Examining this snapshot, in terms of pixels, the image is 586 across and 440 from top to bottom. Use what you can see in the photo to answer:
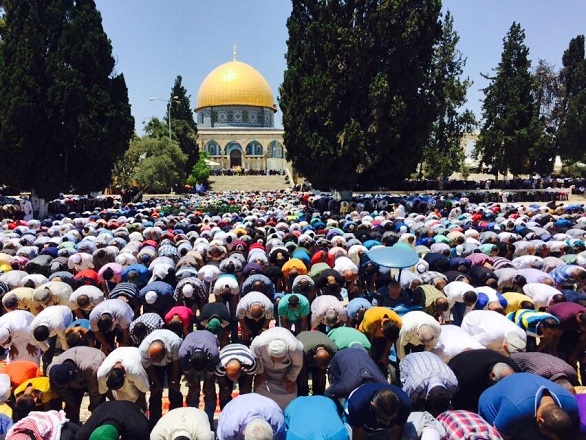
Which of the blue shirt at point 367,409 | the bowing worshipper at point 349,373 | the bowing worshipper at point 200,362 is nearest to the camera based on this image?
the blue shirt at point 367,409

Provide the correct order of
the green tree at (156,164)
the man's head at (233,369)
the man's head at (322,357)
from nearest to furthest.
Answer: the man's head at (233,369), the man's head at (322,357), the green tree at (156,164)

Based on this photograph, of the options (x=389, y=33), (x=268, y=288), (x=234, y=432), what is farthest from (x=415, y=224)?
(x=389, y=33)

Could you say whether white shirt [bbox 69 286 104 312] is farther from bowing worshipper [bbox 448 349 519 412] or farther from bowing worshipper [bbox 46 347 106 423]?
bowing worshipper [bbox 448 349 519 412]

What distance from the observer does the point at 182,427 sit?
11.7 feet

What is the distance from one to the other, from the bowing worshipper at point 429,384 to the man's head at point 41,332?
13.7 ft

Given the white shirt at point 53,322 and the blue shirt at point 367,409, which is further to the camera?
the white shirt at point 53,322

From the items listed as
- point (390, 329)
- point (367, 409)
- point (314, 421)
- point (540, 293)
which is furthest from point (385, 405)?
point (540, 293)

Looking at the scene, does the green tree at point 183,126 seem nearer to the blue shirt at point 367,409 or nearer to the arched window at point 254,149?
the arched window at point 254,149

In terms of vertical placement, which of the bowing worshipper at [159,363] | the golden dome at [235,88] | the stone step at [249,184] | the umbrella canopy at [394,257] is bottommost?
the bowing worshipper at [159,363]

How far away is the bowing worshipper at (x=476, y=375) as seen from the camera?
427cm

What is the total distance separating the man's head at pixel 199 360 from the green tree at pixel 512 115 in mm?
36634

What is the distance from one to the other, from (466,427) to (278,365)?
1946 millimetres

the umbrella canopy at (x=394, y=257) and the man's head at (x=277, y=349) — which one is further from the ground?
the umbrella canopy at (x=394, y=257)

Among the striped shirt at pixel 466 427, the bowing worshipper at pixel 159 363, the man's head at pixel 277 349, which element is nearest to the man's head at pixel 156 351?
the bowing worshipper at pixel 159 363
